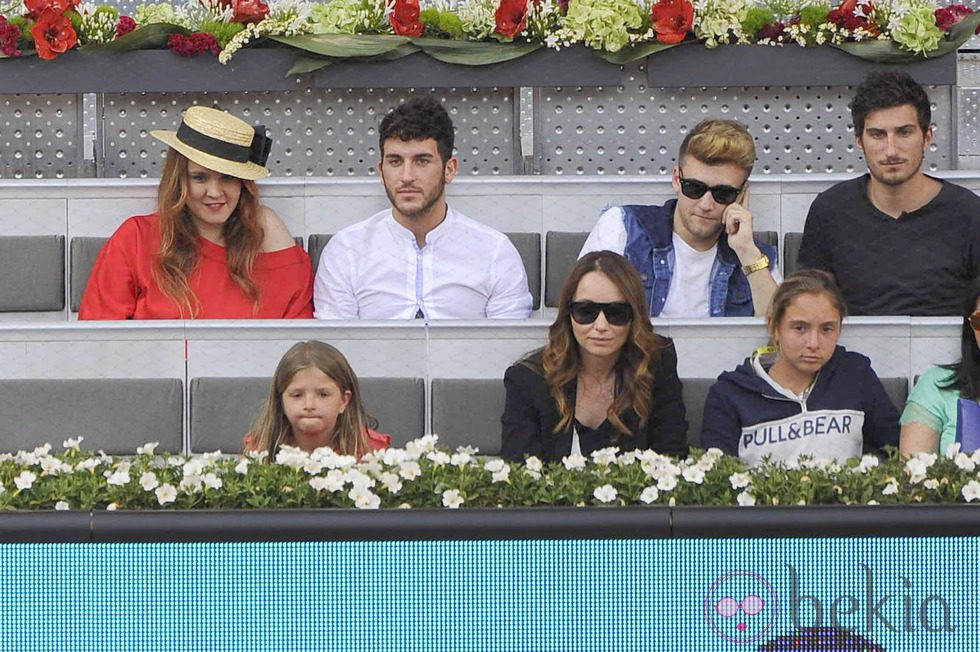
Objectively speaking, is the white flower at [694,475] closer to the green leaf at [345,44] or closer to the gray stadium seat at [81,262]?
the gray stadium seat at [81,262]

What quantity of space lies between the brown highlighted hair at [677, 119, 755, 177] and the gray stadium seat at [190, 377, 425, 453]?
1136 mm

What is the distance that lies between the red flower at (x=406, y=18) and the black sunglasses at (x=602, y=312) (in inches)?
97.4

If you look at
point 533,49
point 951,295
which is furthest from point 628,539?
point 533,49

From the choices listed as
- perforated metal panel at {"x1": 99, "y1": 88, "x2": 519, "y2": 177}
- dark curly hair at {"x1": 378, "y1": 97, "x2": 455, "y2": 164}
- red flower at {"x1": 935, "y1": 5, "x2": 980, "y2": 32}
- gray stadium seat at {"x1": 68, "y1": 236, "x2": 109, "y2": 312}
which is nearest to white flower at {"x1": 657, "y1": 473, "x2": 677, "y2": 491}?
dark curly hair at {"x1": 378, "y1": 97, "x2": 455, "y2": 164}

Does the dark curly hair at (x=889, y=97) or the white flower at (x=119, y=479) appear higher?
the dark curly hair at (x=889, y=97)

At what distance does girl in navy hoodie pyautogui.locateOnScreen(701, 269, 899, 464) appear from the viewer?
4.02 m

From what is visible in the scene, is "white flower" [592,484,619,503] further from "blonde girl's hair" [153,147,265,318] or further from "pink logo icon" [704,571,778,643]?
"blonde girl's hair" [153,147,265,318]

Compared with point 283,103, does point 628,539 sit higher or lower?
lower

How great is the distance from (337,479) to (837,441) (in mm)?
1676

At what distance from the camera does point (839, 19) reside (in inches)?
244

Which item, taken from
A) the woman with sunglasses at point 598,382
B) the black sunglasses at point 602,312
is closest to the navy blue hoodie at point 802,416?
the woman with sunglasses at point 598,382

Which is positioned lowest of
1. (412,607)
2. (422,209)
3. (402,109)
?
(412,607)

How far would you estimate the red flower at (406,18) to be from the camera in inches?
244

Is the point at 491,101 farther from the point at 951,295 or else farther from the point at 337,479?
the point at 337,479
